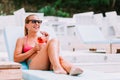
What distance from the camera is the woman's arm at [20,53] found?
3.33 m

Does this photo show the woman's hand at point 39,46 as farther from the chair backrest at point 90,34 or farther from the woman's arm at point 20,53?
the chair backrest at point 90,34

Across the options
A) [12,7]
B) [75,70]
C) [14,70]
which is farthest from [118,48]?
[12,7]

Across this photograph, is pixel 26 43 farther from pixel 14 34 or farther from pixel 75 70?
pixel 75 70

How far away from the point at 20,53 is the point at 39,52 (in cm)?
26

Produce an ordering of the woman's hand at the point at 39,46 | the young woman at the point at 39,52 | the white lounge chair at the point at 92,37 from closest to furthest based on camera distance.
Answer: the young woman at the point at 39,52 → the woman's hand at the point at 39,46 → the white lounge chair at the point at 92,37

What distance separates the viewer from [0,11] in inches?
611

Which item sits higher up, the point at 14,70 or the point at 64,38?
the point at 14,70

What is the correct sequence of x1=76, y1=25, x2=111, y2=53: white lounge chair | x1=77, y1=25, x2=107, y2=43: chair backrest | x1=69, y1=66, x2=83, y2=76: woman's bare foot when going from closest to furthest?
x1=69, y1=66, x2=83, y2=76: woman's bare foot, x1=76, y1=25, x2=111, y2=53: white lounge chair, x1=77, y1=25, x2=107, y2=43: chair backrest

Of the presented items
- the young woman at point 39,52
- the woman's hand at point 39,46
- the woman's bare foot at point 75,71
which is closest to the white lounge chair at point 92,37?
the young woman at point 39,52

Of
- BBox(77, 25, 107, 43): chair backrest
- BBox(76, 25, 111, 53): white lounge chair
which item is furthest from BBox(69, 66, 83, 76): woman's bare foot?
BBox(77, 25, 107, 43): chair backrest

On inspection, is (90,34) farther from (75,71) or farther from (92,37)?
(75,71)

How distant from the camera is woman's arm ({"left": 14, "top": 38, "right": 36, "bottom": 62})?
3330mm

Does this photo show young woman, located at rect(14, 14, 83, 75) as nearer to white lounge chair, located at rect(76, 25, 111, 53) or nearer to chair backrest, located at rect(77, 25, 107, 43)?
white lounge chair, located at rect(76, 25, 111, 53)

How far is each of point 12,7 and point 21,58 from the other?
13.6m
